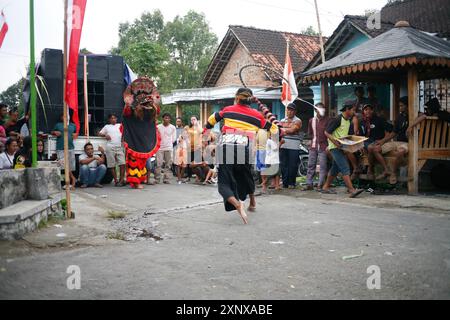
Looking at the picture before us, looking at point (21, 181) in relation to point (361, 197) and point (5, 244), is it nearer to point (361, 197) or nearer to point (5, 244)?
point (5, 244)

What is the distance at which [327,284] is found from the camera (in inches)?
135

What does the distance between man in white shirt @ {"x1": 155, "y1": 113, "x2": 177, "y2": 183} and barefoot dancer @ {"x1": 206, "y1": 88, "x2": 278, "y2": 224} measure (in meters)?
5.38

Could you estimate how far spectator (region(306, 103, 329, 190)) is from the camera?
9383 millimetres

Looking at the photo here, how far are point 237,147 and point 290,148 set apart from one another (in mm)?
3841

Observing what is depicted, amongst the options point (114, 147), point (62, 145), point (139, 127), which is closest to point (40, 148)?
point (62, 145)

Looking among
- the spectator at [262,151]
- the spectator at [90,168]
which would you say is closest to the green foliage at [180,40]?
the spectator at [90,168]

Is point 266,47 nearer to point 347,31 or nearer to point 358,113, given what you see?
point 347,31

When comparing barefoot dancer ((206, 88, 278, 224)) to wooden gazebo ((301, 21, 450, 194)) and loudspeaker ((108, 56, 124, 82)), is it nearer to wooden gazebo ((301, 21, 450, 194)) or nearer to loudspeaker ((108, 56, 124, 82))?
wooden gazebo ((301, 21, 450, 194))

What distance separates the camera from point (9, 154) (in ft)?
26.1

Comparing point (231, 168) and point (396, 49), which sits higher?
point (396, 49)
